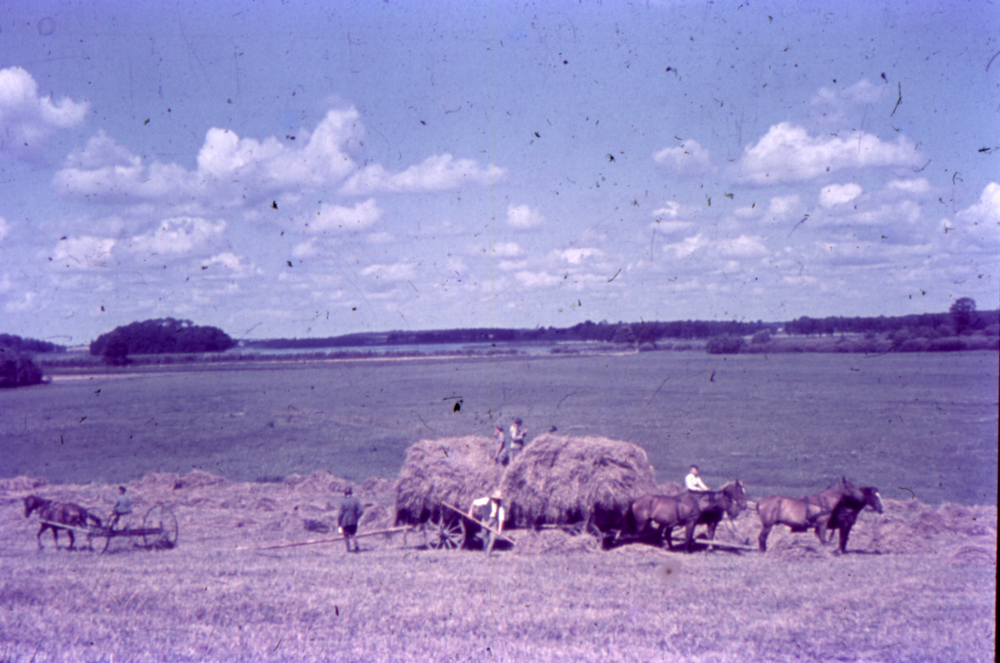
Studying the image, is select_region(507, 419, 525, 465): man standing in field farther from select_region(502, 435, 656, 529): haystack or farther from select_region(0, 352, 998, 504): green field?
select_region(0, 352, 998, 504): green field

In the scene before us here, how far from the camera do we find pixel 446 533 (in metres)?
15.8

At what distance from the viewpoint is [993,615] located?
878 centimetres

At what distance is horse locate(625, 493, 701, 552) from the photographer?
46.9ft

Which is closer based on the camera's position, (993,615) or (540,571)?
(993,615)

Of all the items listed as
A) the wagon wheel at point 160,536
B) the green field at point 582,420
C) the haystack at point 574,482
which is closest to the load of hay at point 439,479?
the haystack at point 574,482

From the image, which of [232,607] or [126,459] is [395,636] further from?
[126,459]

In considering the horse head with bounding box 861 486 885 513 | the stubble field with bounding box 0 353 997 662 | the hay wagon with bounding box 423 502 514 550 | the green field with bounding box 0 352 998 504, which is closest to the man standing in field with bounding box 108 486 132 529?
the stubble field with bounding box 0 353 997 662

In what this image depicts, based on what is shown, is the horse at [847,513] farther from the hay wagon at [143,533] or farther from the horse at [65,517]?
the horse at [65,517]

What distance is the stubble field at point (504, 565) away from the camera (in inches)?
→ 319

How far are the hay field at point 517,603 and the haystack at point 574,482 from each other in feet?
2.22

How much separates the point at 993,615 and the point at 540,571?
6531mm

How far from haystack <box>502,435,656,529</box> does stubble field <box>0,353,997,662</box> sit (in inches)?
24.9

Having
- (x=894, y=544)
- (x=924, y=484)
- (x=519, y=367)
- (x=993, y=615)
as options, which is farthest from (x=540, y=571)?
(x=519, y=367)

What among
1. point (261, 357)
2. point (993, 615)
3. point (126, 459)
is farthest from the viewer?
point (261, 357)
